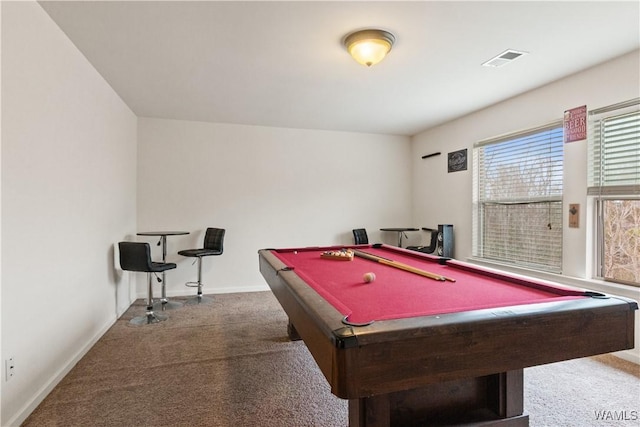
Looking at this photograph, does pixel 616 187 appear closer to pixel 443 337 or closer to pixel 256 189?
pixel 443 337

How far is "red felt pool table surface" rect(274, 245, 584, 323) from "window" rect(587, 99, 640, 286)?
1.63 metres

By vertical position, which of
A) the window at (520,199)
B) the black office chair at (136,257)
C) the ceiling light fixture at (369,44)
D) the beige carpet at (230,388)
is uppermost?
the ceiling light fixture at (369,44)

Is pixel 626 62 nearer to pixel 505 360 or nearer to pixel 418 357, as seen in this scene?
pixel 505 360

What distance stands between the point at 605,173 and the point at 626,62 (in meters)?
0.90

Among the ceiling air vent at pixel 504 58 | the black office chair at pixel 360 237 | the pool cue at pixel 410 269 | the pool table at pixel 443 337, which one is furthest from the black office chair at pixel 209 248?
the ceiling air vent at pixel 504 58

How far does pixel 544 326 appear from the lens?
129cm

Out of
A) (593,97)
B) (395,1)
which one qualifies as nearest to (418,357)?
(395,1)

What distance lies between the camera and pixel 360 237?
5367mm

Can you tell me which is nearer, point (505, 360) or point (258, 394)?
point (505, 360)

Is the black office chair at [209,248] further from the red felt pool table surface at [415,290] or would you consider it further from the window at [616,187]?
the window at [616,187]

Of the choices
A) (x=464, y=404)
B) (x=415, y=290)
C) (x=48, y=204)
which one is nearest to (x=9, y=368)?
(x=48, y=204)

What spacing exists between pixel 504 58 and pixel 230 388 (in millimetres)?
3327

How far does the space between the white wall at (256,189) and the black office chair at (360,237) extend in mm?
253

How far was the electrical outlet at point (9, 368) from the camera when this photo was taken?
183 cm
